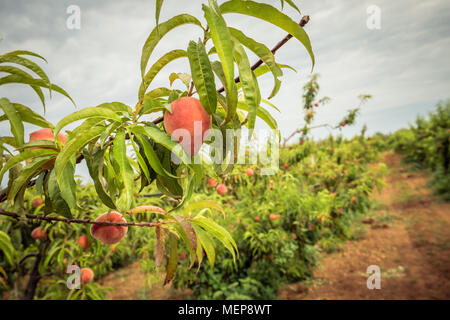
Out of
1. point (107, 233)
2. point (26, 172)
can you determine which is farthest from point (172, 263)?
point (26, 172)

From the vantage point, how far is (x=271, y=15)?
1.19ft

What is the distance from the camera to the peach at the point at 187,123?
39 cm

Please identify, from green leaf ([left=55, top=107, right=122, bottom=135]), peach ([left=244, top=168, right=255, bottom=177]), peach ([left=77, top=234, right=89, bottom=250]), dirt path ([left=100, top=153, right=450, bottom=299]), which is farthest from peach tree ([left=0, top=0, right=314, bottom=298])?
dirt path ([left=100, top=153, right=450, bottom=299])

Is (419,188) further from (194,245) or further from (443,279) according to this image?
(194,245)

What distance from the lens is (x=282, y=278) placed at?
270cm

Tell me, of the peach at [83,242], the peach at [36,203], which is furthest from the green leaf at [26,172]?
the peach at [36,203]

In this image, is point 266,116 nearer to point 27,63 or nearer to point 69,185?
point 69,185

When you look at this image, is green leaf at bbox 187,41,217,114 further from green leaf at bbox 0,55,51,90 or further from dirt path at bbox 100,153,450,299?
dirt path at bbox 100,153,450,299

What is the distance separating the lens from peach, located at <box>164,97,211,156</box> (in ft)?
1.27

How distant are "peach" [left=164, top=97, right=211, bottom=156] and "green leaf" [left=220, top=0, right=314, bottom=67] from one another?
15 centimetres

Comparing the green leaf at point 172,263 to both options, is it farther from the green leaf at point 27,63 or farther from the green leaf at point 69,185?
the green leaf at point 27,63

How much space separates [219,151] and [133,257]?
4.41 m

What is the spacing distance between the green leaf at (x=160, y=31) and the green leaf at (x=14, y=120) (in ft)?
1.11

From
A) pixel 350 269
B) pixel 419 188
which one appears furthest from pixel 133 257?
pixel 419 188
